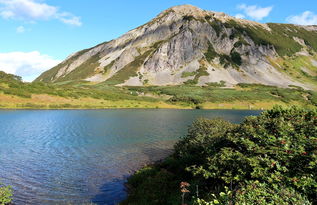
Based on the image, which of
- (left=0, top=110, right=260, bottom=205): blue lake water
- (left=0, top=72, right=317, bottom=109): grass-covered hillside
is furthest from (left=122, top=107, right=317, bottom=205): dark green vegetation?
(left=0, top=72, right=317, bottom=109): grass-covered hillside

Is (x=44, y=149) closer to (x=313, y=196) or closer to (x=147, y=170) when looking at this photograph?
(x=147, y=170)

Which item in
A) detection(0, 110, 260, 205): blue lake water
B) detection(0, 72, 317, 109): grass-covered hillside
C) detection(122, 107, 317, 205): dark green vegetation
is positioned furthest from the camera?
detection(0, 72, 317, 109): grass-covered hillside

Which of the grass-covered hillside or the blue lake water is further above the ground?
the grass-covered hillside

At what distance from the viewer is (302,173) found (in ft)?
30.1

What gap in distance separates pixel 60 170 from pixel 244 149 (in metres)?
20.9

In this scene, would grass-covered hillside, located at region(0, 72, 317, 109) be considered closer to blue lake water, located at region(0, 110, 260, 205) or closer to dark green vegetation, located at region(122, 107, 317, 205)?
blue lake water, located at region(0, 110, 260, 205)

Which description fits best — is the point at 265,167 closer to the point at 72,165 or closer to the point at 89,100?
the point at 72,165

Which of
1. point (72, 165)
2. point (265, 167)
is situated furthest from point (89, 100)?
point (265, 167)

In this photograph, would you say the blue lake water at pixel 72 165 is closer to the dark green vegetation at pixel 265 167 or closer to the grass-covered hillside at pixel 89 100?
the dark green vegetation at pixel 265 167

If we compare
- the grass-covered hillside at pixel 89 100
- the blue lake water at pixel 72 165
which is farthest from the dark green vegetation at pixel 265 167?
the grass-covered hillside at pixel 89 100

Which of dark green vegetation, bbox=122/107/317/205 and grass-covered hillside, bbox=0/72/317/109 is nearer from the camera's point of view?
dark green vegetation, bbox=122/107/317/205

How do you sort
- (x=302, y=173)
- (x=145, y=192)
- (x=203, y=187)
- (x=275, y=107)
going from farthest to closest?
1. (x=145, y=192)
2. (x=275, y=107)
3. (x=203, y=187)
4. (x=302, y=173)

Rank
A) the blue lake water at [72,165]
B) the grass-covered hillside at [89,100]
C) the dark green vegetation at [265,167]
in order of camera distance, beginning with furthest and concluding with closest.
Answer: the grass-covered hillside at [89,100], the blue lake water at [72,165], the dark green vegetation at [265,167]

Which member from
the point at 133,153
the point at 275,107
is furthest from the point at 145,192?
the point at 133,153
